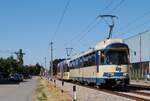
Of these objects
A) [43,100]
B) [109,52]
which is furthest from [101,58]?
[43,100]

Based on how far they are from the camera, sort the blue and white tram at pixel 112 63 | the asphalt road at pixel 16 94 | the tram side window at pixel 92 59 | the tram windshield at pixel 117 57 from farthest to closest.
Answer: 1. the tram side window at pixel 92 59
2. the tram windshield at pixel 117 57
3. the blue and white tram at pixel 112 63
4. the asphalt road at pixel 16 94

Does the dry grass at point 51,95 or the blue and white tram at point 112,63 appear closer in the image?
the dry grass at point 51,95

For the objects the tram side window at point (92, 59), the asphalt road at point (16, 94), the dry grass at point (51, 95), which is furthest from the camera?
the tram side window at point (92, 59)

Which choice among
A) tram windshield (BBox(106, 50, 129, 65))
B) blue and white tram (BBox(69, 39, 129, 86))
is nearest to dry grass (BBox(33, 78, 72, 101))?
blue and white tram (BBox(69, 39, 129, 86))

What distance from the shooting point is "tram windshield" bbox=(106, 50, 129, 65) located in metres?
35.3

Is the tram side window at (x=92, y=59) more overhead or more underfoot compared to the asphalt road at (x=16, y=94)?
more overhead

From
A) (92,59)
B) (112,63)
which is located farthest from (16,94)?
(112,63)

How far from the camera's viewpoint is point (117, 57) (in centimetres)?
3541

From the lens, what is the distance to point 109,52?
117 feet

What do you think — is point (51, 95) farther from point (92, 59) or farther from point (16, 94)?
point (92, 59)

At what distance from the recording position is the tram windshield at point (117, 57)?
3534cm

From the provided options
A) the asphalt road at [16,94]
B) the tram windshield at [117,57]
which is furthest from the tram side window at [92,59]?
the asphalt road at [16,94]

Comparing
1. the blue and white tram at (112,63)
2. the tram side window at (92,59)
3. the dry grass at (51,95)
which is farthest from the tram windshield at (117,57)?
the dry grass at (51,95)

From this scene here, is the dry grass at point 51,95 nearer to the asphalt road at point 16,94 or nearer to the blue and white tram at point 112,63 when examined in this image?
the asphalt road at point 16,94
